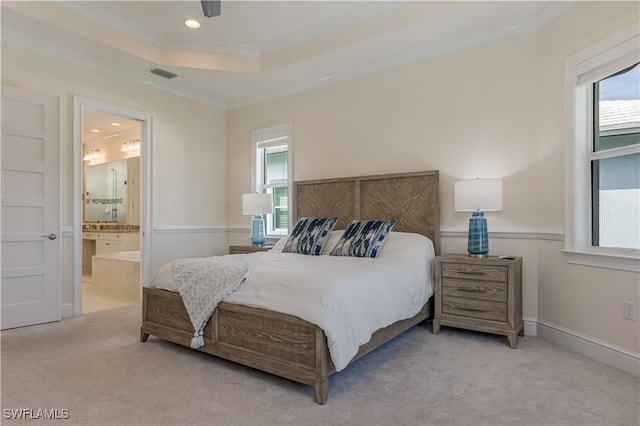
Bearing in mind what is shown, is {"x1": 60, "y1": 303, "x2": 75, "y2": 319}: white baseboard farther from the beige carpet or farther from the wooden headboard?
the wooden headboard

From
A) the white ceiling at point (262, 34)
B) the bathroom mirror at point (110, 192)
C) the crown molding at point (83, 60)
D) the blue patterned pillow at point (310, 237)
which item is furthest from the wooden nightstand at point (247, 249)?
the bathroom mirror at point (110, 192)

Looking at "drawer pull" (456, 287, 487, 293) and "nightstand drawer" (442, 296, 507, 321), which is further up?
"drawer pull" (456, 287, 487, 293)

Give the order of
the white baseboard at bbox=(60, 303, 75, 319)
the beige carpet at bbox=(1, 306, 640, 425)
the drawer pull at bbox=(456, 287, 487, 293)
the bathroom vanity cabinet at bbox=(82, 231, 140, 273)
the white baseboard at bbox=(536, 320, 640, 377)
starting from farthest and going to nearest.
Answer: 1. the bathroom vanity cabinet at bbox=(82, 231, 140, 273)
2. the white baseboard at bbox=(60, 303, 75, 319)
3. the drawer pull at bbox=(456, 287, 487, 293)
4. the white baseboard at bbox=(536, 320, 640, 377)
5. the beige carpet at bbox=(1, 306, 640, 425)

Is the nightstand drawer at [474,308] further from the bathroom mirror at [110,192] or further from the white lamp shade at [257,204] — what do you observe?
the bathroom mirror at [110,192]

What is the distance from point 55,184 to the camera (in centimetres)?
377

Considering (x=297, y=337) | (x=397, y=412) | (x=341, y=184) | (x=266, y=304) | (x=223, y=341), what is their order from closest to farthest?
(x=397, y=412)
(x=297, y=337)
(x=266, y=304)
(x=223, y=341)
(x=341, y=184)

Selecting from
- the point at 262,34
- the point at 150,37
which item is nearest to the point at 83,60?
the point at 150,37

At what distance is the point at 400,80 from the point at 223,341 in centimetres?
319

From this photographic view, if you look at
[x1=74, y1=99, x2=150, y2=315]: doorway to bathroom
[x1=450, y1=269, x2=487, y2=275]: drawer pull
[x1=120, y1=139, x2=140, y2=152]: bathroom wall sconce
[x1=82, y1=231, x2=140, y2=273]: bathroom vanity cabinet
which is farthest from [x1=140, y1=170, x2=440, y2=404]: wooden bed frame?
[x1=120, y1=139, x2=140, y2=152]: bathroom wall sconce

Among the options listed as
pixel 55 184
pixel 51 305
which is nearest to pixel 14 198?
pixel 55 184

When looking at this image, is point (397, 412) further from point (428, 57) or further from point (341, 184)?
point (428, 57)

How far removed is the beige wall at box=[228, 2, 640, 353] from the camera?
283cm

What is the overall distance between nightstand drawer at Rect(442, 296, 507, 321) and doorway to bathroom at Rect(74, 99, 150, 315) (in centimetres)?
361

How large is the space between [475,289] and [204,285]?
7.03ft
